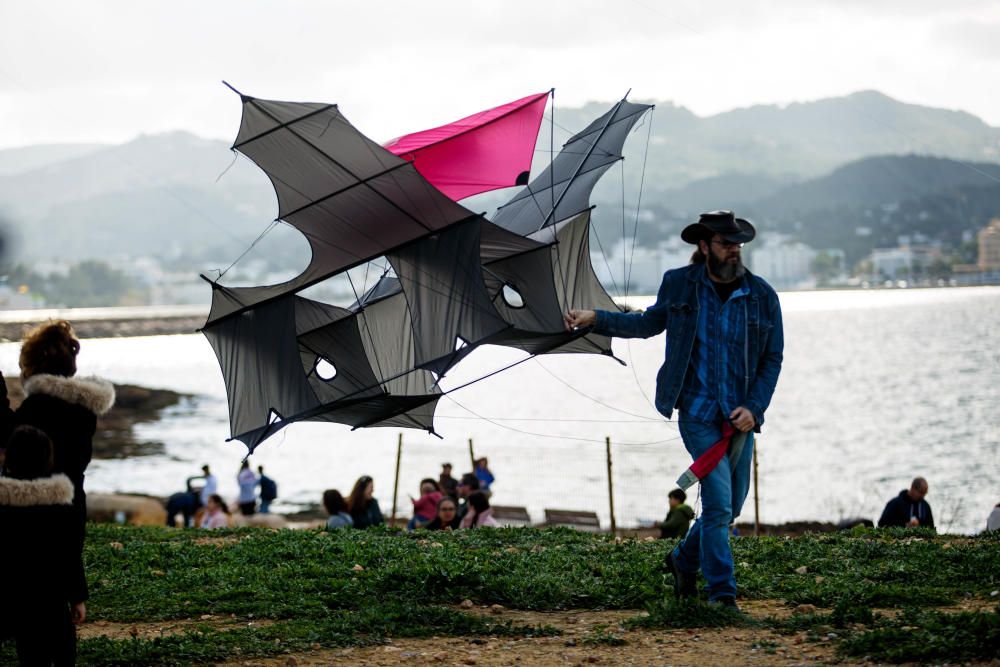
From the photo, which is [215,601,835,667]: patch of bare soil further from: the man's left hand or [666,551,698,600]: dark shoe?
the man's left hand

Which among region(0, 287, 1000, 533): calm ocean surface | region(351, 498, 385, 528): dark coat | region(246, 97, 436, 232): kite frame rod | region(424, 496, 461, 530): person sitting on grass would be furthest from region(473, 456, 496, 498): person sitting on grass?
region(246, 97, 436, 232): kite frame rod

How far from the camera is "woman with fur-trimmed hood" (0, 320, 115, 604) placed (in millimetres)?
5941

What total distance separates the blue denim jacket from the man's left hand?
0.22ft

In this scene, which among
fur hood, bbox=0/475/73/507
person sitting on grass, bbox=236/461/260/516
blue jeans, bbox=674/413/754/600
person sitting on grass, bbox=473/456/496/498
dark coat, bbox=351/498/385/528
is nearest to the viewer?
fur hood, bbox=0/475/73/507

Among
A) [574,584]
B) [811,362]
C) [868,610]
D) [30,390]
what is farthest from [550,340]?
[811,362]

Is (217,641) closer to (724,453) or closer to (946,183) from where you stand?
(724,453)

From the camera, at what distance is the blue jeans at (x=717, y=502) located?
23.4 feet

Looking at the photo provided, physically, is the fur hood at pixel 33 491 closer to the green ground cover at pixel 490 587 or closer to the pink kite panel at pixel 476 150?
the green ground cover at pixel 490 587

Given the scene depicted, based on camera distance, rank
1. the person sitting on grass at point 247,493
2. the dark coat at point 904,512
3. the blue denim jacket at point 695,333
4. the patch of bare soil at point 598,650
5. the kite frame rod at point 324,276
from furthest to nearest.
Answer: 1. the person sitting on grass at point 247,493
2. the dark coat at point 904,512
3. the kite frame rod at point 324,276
4. the blue denim jacket at point 695,333
5. the patch of bare soil at point 598,650

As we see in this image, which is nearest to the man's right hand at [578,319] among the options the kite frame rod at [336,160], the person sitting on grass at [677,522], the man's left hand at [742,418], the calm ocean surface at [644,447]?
the man's left hand at [742,418]

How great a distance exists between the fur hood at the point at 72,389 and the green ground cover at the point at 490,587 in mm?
1706

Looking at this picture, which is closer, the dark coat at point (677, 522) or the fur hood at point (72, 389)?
the fur hood at point (72, 389)

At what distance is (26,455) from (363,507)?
9.20m

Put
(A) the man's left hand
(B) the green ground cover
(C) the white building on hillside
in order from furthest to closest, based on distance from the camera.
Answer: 1. (C) the white building on hillside
2. (A) the man's left hand
3. (B) the green ground cover
